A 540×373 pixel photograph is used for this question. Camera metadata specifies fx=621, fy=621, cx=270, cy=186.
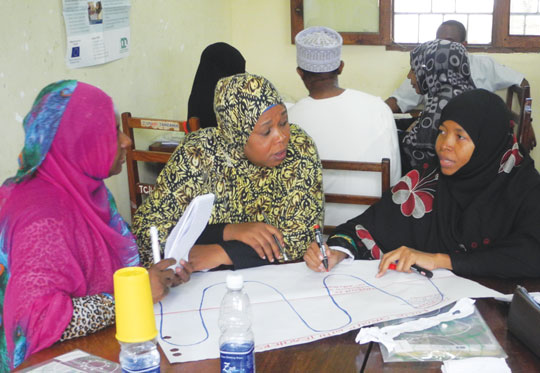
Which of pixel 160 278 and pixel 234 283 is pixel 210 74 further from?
pixel 234 283

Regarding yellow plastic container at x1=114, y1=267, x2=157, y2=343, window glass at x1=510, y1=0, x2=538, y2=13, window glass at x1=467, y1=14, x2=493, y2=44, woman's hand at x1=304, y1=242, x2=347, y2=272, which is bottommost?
woman's hand at x1=304, y1=242, x2=347, y2=272

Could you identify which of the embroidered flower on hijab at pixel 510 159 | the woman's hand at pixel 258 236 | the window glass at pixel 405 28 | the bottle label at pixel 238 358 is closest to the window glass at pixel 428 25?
the window glass at pixel 405 28

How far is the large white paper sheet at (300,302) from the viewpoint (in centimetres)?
128

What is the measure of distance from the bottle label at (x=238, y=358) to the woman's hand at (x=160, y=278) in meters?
0.48

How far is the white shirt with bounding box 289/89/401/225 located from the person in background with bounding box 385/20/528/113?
1732 mm

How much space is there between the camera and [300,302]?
1.43 meters

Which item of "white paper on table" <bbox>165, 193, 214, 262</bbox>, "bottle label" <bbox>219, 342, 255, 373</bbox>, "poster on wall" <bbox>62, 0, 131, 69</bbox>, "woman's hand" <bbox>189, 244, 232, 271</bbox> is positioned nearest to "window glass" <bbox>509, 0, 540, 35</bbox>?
"poster on wall" <bbox>62, 0, 131, 69</bbox>

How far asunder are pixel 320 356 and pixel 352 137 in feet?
4.39

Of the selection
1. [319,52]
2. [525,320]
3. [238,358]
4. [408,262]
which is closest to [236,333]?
[238,358]

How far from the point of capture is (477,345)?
4.04 feet

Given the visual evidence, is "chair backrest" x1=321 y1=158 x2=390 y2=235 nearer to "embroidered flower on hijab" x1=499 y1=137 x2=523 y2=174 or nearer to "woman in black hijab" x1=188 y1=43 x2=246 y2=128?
"embroidered flower on hijab" x1=499 y1=137 x2=523 y2=174

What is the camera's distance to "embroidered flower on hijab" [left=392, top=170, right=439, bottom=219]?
1882 mm

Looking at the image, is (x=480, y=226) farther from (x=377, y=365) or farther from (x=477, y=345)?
(x=377, y=365)

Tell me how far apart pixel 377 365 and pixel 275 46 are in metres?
3.62
